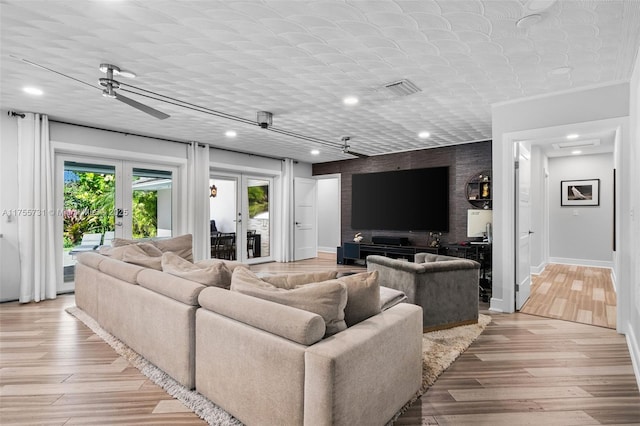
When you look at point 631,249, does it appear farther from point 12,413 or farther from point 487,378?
point 12,413

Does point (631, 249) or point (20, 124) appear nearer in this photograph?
point (631, 249)

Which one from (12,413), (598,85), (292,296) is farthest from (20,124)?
(598,85)

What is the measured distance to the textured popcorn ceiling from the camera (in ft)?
7.43

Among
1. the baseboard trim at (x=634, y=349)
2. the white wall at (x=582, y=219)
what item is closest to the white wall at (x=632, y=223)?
the baseboard trim at (x=634, y=349)

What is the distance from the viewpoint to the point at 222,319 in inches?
79.8

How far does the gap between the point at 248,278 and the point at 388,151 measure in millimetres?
5751

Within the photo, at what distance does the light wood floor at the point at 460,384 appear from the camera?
2061mm

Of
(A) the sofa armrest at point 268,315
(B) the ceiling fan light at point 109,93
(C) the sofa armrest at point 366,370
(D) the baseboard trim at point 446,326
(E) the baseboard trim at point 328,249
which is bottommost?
(D) the baseboard trim at point 446,326

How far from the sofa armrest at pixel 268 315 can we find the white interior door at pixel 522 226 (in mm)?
3436

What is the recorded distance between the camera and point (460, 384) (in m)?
2.43

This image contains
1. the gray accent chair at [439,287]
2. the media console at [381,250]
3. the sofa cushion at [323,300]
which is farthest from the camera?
the media console at [381,250]

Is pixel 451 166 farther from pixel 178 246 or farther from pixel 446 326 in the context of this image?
Answer: pixel 178 246

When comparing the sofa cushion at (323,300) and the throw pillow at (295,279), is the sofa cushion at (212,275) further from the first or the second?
the sofa cushion at (323,300)

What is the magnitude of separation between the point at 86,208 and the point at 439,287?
198 inches
